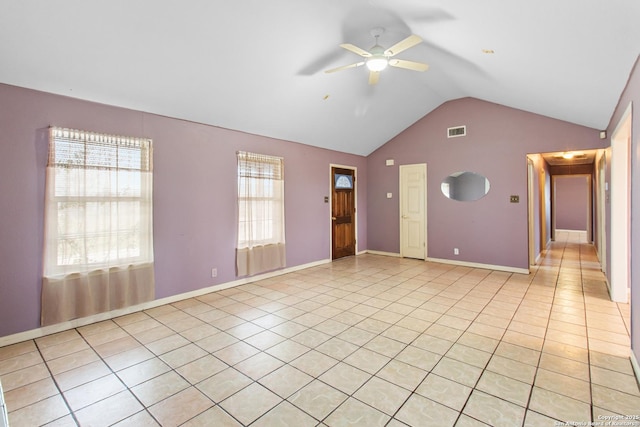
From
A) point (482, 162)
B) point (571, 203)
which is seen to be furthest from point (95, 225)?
point (571, 203)

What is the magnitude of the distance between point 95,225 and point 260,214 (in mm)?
2214

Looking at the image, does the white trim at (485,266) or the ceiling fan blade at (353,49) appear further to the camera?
the white trim at (485,266)

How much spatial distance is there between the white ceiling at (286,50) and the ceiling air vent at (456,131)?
127 centimetres

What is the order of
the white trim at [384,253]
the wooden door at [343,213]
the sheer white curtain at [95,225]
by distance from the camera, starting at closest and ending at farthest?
the sheer white curtain at [95,225] → the wooden door at [343,213] → the white trim at [384,253]

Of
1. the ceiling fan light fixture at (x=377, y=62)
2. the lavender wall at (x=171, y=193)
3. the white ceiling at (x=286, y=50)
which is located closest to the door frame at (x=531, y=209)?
the white ceiling at (x=286, y=50)

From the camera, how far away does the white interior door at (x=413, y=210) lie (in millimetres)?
6551

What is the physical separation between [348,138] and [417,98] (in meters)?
1.47

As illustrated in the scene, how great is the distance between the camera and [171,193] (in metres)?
3.96

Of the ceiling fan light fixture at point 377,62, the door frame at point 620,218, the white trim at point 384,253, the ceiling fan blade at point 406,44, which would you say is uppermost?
the ceiling fan light fixture at point 377,62

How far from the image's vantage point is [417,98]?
221 inches

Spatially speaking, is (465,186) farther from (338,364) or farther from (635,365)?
(338,364)

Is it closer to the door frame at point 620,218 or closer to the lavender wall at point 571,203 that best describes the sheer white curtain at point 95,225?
the door frame at point 620,218

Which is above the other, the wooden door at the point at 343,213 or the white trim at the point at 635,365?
the wooden door at the point at 343,213

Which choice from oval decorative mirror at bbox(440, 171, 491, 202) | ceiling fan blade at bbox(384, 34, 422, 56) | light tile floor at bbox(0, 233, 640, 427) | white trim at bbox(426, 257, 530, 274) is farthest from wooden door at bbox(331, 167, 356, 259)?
ceiling fan blade at bbox(384, 34, 422, 56)
